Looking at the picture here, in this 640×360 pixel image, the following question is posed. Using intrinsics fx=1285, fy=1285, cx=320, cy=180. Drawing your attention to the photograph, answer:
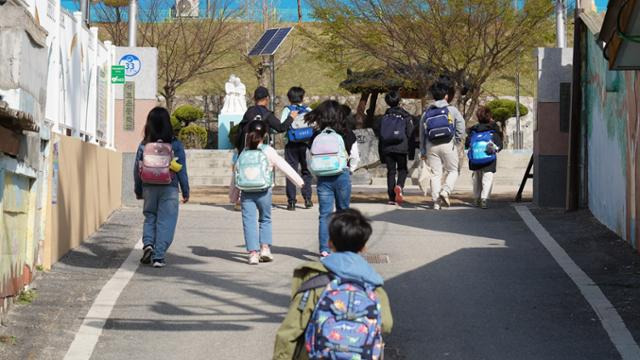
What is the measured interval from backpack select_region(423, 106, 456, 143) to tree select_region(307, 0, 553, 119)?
1073cm

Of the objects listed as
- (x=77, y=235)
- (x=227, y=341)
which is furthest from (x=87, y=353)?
(x=77, y=235)

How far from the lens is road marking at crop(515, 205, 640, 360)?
8347 millimetres

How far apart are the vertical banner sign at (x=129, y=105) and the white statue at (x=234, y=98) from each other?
23.7 m

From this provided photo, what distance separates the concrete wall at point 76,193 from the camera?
453 inches

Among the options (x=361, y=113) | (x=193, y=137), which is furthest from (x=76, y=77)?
(x=193, y=137)

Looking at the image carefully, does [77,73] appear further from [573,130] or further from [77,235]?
[573,130]

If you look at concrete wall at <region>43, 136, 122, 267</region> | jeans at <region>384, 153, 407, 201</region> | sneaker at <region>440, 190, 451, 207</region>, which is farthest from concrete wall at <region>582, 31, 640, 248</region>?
concrete wall at <region>43, 136, 122, 267</region>

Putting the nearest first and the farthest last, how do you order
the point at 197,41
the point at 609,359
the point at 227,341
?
the point at 609,359 < the point at 227,341 < the point at 197,41

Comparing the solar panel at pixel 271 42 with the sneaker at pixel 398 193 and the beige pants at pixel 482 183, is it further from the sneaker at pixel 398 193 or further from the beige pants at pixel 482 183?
the beige pants at pixel 482 183

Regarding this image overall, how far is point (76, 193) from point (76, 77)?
1.53 m

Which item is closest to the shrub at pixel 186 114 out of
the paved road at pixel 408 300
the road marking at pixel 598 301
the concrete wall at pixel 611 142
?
the concrete wall at pixel 611 142

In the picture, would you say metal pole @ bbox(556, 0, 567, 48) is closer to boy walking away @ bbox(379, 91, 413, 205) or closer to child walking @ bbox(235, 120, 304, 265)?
boy walking away @ bbox(379, 91, 413, 205)

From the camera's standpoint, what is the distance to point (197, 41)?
155 feet

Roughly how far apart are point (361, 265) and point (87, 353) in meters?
3.17
